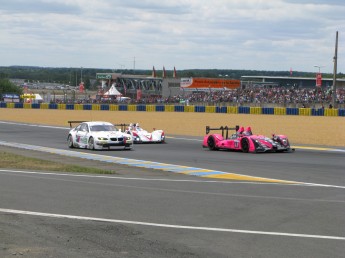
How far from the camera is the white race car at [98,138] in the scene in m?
27.9

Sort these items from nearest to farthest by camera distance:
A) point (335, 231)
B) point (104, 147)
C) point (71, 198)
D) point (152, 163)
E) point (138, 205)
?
point (335, 231)
point (138, 205)
point (71, 198)
point (152, 163)
point (104, 147)

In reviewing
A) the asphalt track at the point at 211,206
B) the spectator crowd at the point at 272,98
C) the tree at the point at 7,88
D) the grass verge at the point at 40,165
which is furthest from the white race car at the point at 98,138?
the tree at the point at 7,88

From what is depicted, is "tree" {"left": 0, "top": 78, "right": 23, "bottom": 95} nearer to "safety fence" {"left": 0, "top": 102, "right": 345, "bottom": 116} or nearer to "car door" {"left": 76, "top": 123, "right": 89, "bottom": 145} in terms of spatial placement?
"safety fence" {"left": 0, "top": 102, "right": 345, "bottom": 116}

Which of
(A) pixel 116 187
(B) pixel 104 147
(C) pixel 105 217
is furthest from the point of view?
(B) pixel 104 147

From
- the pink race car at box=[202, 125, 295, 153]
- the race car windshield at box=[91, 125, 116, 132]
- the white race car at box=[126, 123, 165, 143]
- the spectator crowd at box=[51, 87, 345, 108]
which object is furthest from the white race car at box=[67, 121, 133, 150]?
the spectator crowd at box=[51, 87, 345, 108]

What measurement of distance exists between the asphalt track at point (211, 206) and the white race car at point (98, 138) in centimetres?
770

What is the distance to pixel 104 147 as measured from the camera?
91.8 ft

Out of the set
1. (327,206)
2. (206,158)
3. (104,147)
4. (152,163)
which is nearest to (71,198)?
(327,206)

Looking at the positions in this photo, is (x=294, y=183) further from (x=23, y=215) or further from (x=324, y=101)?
(x=324, y=101)

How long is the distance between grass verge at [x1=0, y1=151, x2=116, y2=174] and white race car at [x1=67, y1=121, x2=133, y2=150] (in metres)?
5.86

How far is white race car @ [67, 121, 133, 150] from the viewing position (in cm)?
2788

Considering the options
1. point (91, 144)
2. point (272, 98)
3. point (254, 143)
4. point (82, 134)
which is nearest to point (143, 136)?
point (82, 134)

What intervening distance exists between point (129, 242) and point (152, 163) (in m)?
13.1

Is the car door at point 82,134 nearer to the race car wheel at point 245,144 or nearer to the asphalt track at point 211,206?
the race car wheel at point 245,144
